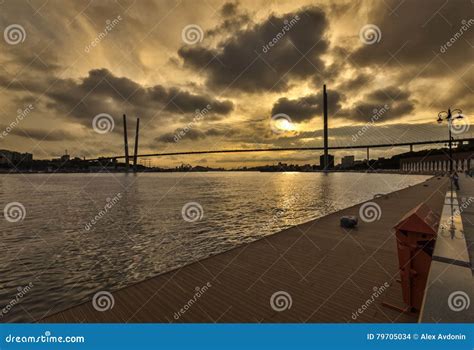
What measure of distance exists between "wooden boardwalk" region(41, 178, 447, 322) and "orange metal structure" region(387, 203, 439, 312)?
82 centimetres

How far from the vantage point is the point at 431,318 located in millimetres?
3400

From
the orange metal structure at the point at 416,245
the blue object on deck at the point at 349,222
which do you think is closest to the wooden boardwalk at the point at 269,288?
the orange metal structure at the point at 416,245

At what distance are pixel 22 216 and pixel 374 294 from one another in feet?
87.5

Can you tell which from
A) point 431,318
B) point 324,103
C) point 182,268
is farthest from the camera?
point 324,103

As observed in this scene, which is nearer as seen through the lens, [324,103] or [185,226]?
[185,226]

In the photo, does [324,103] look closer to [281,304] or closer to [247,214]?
[247,214]

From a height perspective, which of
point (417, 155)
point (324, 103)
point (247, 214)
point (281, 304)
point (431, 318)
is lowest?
point (281, 304)

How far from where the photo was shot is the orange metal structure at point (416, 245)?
4.43 metres

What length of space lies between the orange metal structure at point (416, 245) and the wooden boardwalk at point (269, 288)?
0.82 m

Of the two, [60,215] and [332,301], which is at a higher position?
[60,215]

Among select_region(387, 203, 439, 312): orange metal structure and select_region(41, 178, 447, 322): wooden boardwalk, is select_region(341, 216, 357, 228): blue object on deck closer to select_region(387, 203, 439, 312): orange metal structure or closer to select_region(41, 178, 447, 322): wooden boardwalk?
select_region(41, 178, 447, 322): wooden boardwalk

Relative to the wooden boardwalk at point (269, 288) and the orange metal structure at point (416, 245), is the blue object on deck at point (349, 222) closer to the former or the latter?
the wooden boardwalk at point (269, 288)

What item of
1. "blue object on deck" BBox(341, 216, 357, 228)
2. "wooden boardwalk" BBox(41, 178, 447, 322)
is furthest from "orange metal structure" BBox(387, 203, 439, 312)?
"blue object on deck" BBox(341, 216, 357, 228)

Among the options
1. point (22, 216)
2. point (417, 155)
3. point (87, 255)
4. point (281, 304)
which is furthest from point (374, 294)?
point (417, 155)
